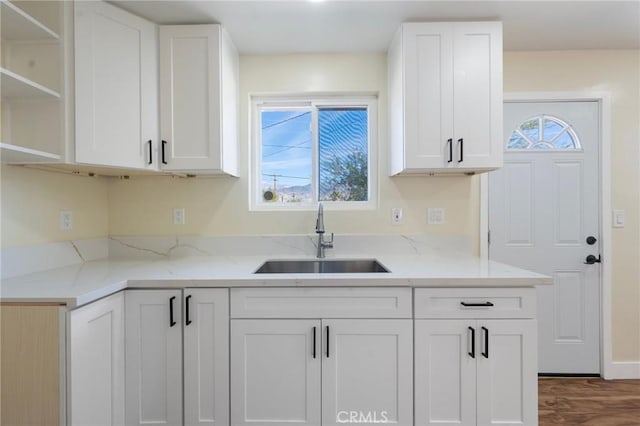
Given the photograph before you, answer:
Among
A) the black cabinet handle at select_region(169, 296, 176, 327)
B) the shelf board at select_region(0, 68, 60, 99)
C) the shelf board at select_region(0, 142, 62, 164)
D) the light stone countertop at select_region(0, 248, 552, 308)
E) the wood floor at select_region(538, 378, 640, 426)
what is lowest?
the wood floor at select_region(538, 378, 640, 426)

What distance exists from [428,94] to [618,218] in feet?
5.51

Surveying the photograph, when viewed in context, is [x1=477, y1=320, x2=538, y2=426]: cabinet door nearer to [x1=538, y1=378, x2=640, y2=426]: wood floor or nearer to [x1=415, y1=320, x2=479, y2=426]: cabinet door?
[x1=415, y1=320, x2=479, y2=426]: cabinet door

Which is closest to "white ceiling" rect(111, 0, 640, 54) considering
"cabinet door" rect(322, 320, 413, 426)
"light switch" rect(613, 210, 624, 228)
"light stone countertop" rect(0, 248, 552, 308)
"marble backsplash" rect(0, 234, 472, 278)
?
"light switch" rect(613, 210, 624, 228)

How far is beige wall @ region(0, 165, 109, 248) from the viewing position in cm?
151

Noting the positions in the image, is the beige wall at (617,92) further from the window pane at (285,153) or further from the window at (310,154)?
the window pane at (285,153)

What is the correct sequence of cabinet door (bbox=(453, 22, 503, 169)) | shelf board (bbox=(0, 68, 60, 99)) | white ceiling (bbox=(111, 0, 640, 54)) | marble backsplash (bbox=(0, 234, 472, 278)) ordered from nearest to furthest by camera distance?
shelf board (bbox=(0, 68, 60, 99)) → white ceiling (bbox=(111, 0, 640, 54)) → cabinet door (bbox=(453, 22, 503, 169)) → marble backsplash (bbox=(0, 234, 472, 278))

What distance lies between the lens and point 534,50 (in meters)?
2.21

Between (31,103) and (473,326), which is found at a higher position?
(31,103)

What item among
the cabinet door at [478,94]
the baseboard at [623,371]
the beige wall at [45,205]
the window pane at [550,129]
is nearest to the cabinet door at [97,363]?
the beige wall at [45,205]

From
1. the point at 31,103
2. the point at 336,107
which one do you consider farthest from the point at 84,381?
the point at 336,107

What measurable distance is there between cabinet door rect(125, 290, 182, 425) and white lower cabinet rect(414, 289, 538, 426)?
3.63ft

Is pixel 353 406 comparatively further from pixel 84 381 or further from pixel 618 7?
pixel 618 7

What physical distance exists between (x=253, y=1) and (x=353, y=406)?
206 cm

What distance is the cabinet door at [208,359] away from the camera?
1.49 metres
